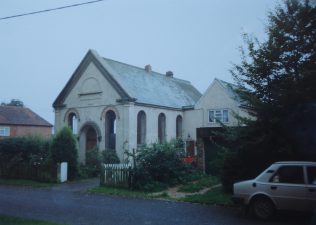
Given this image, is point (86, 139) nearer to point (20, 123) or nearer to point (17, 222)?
point (17, 222)

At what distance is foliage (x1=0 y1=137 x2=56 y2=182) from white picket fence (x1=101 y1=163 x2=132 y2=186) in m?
4.38

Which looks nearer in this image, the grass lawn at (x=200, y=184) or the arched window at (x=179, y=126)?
the grass lawn at (x=200, y=184)

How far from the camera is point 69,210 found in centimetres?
1216

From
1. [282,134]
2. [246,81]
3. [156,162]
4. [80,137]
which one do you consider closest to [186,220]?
[282,134]

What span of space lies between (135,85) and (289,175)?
20787 millimetres

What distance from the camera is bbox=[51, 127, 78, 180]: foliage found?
69.6 ft

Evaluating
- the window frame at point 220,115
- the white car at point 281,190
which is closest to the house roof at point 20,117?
the window frame at point 220,115

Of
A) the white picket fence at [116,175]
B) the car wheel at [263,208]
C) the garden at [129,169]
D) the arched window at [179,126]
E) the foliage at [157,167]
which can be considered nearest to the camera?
the car wheel at [263,208]

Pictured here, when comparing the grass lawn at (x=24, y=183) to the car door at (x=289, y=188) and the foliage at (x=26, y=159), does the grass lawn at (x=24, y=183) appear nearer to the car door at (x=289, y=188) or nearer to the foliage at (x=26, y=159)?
the foliage at (x=26, y=159)

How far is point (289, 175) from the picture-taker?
33.7ft

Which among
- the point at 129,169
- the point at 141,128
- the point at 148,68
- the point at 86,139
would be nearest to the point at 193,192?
the point at 129,169

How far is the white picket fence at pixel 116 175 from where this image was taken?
17.7 m

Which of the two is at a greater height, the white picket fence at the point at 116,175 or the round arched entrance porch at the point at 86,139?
the round arched entrance porch at the point at 86,139

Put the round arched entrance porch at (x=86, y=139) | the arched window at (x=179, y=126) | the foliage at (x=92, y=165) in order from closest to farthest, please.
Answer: the foliage at (x=92, y=165)
the round arched entrance porch at (x=86, y=139)
the arched window at (x=179, y=126)
